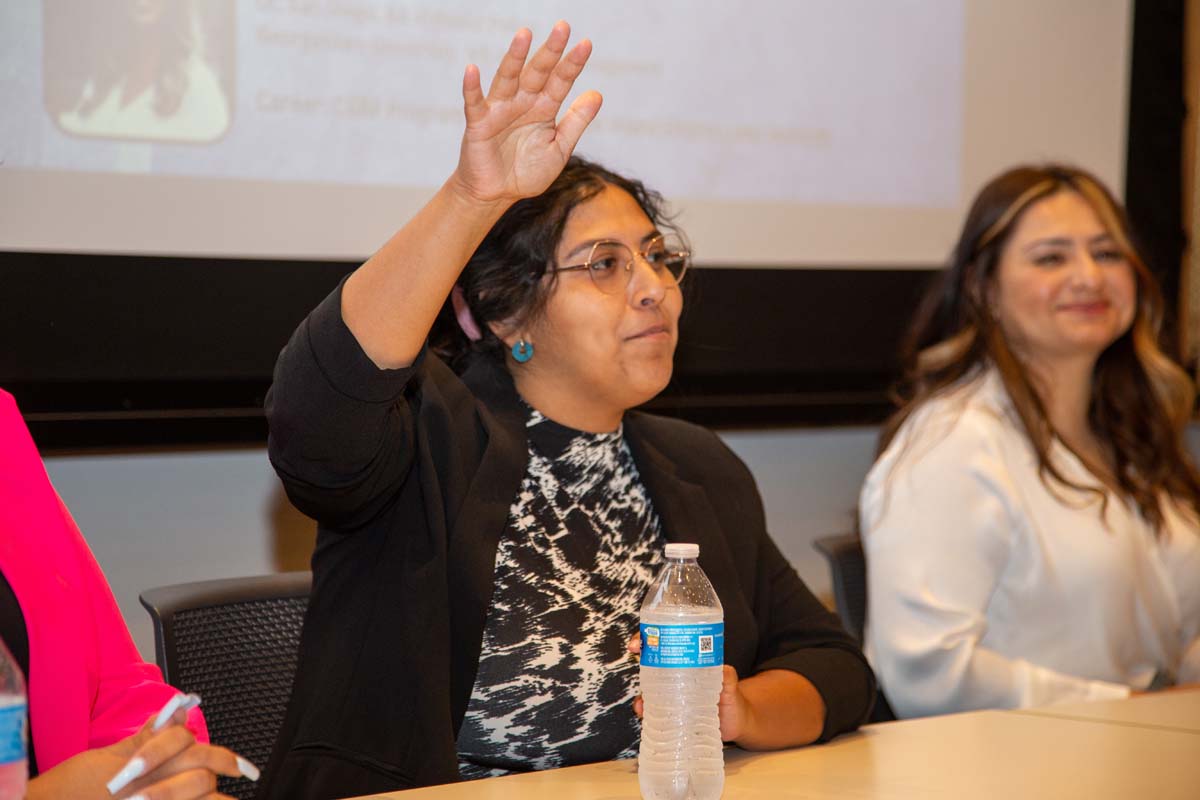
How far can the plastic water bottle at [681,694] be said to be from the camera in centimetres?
133

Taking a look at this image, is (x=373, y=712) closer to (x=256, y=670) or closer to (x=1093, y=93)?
(x=256, y=670)

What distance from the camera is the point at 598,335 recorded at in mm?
1813

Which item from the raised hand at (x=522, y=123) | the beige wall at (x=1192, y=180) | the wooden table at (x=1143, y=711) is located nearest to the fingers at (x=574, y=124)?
the raised hand at (x=522, y=123)

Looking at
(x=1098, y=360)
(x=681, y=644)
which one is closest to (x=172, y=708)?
(x=681, y=644)

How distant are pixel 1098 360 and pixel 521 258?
156cm

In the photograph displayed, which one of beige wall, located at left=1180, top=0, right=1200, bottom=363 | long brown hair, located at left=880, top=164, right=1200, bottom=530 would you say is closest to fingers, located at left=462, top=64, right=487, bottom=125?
long brown hair, located at left=880, top=164, right=1200, bottom=530

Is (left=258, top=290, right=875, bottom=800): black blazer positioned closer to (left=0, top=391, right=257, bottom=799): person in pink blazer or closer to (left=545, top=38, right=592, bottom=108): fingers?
(left=0, top=391, right=257, bottom=799): person in pink blazer

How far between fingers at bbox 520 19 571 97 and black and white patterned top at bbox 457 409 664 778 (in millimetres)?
564

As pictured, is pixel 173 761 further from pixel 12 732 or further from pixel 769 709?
pixel 769 709

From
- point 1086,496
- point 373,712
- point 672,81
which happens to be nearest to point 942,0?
point 672,81

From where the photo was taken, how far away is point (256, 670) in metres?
1.86

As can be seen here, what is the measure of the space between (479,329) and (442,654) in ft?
1.70

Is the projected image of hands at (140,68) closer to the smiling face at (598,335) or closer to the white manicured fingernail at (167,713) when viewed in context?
the smiling face at (598,335)

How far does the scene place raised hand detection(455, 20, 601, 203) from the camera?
137 cm
